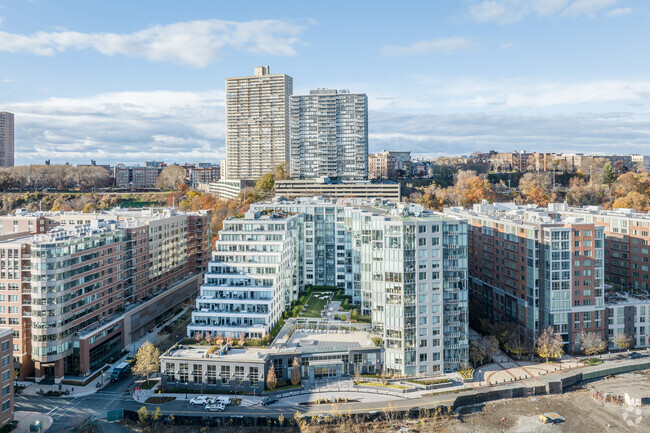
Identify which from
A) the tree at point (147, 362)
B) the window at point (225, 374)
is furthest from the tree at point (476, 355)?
the tree at point (147, 362)

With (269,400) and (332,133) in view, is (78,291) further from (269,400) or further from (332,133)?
(332,133)

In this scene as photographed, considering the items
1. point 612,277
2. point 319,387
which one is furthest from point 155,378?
point 612,277

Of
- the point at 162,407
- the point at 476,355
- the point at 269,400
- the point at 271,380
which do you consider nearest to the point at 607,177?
the point at 476,355

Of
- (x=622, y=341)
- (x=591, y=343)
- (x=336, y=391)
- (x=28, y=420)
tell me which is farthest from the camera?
(x=622, y=341)

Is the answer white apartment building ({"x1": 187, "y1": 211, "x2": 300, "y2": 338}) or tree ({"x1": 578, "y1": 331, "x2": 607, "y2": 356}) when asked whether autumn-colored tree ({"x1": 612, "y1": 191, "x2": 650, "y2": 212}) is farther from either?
white apartment building ({"x1": 187, "y1": 211, "x2": 300, "y2": 338})

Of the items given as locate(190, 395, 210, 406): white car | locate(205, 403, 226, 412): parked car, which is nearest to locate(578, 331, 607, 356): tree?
locate(205, 403, 226, 412): parked car

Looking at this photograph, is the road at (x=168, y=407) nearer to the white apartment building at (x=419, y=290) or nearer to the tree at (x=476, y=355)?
the tree at (x=476, y=355)
